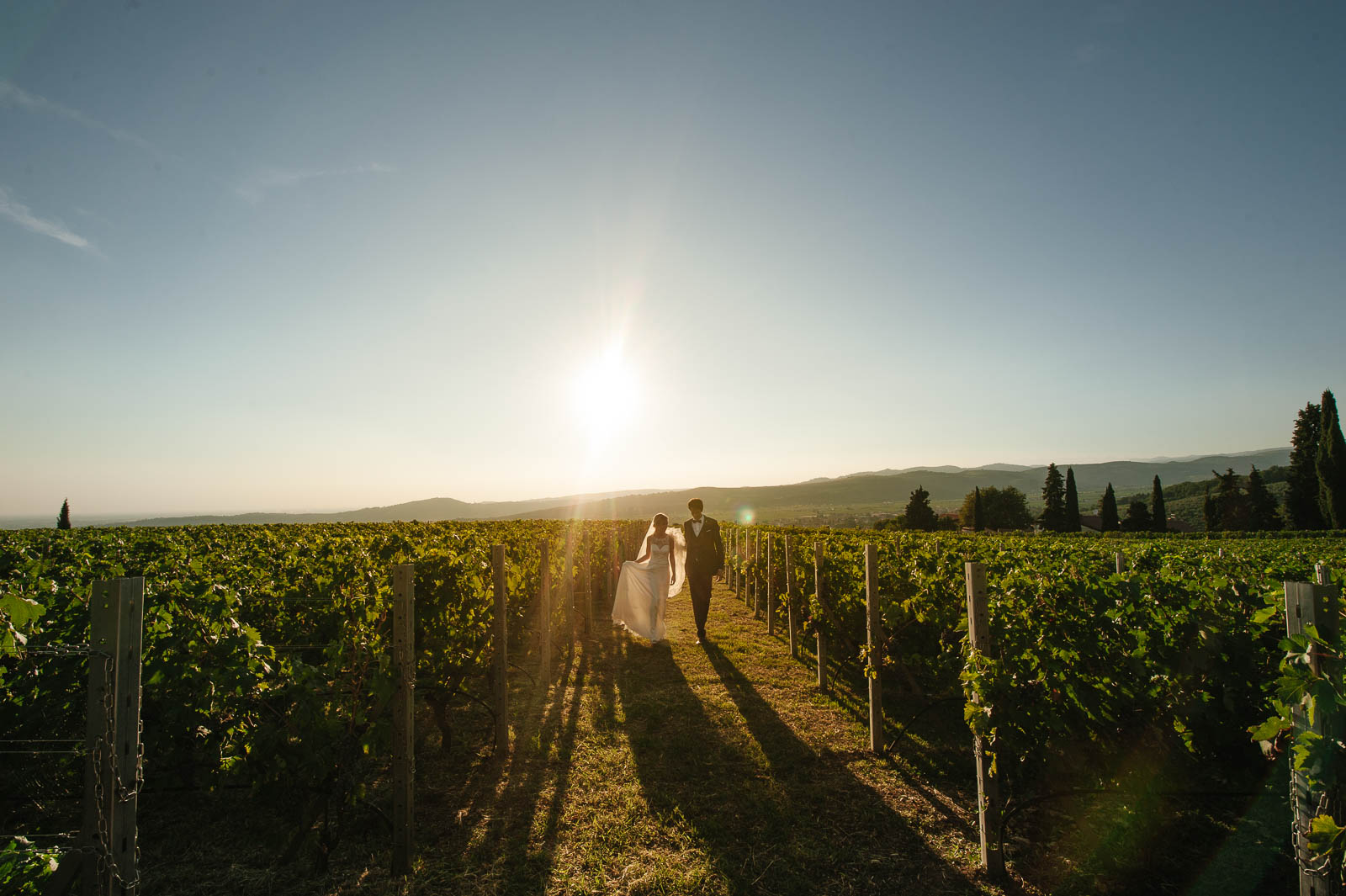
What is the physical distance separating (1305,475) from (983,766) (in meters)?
76.9

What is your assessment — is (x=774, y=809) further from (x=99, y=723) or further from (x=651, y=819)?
(x=99, y=723)

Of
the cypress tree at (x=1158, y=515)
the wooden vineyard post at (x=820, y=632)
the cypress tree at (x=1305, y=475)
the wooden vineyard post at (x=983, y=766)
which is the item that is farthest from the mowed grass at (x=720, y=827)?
the cypress tree at (x=1158, y=515)

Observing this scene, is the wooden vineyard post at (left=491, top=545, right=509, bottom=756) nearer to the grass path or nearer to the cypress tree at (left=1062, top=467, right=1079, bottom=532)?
the grass path

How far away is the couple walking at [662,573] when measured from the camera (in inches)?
370

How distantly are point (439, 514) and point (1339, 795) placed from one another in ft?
472

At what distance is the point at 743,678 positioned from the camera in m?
7.85

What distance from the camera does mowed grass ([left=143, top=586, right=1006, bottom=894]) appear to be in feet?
11.8

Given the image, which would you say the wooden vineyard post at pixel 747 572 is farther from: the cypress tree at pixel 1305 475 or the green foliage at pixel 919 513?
the cypress tree at pixel 1305 475

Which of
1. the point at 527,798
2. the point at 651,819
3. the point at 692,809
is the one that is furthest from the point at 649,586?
the point at 651,819

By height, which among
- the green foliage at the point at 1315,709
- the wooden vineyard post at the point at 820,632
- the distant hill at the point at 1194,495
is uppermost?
the green foliage at the point at 1315,709

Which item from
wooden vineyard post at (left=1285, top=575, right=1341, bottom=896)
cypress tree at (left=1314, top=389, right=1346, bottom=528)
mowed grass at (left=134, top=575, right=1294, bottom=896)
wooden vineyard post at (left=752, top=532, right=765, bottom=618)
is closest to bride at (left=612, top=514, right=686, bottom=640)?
mowed grass at (left=134, top=575, right=1294, bottom=896)

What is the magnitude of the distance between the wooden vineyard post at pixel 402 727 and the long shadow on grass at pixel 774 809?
1.79 meters

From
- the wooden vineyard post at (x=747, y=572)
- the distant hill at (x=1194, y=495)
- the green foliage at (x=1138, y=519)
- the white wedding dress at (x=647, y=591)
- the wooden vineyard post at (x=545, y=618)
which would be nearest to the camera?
the wooden vineyard post at (x=545, y=618)

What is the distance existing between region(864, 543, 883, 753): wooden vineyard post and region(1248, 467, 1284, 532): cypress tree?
242ft
